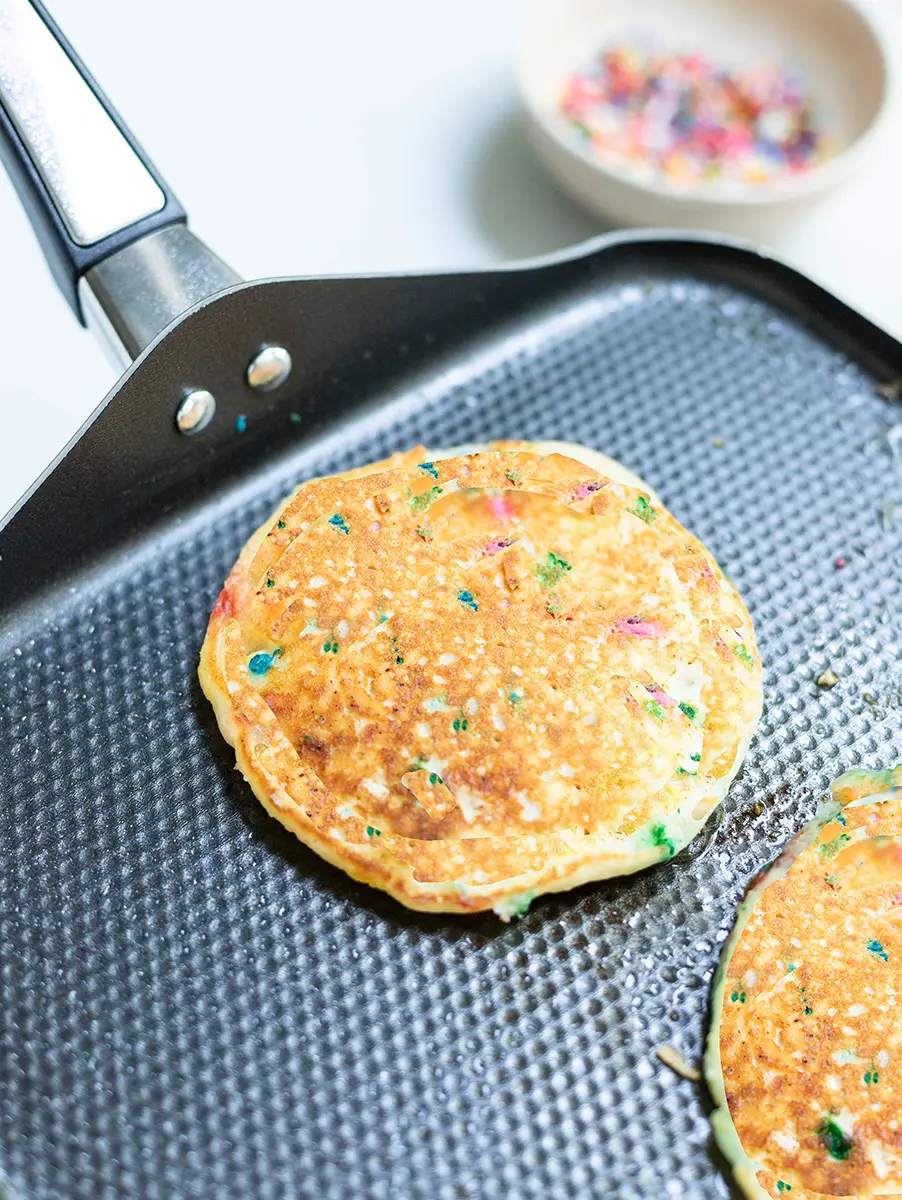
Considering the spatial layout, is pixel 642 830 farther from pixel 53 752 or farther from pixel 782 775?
pixel 53 752

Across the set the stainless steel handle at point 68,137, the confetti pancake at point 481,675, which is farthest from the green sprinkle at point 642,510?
the stainless steel handle at point 68,137

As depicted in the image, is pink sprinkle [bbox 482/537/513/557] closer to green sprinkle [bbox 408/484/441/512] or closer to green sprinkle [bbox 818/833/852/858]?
green sprinkle [bbox 408/484/441/512]

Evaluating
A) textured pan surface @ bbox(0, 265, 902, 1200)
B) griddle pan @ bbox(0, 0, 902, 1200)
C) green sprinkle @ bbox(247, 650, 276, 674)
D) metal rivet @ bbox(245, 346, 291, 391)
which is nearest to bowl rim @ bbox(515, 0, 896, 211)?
griddle pan @ bbox(0, 0, 902, 1200)

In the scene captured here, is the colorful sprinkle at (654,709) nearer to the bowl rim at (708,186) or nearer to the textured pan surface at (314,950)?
the textured pan surface at (314,950)

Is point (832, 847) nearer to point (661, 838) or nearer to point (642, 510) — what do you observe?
point (661, 838)

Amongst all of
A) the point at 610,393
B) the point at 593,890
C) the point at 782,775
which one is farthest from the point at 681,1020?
the point at 610,393

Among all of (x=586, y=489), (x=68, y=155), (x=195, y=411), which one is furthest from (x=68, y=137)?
(x=586, y=489)

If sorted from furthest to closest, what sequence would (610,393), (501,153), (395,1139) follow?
1. (501,153)
2. (610,393)
3. (395,1139)
